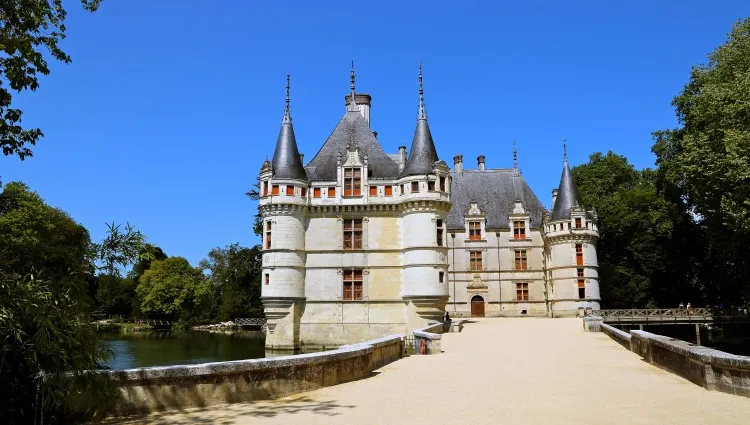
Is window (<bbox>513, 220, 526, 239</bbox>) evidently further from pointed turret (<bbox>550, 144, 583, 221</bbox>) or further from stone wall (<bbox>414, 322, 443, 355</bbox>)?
stone wall (<bbox>414, 322, 443, 355</bbox>)

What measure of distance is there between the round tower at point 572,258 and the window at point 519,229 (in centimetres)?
219

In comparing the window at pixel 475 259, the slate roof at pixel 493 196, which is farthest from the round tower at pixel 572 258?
the window at pixel 475 259

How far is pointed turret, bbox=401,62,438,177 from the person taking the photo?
25.5 metres

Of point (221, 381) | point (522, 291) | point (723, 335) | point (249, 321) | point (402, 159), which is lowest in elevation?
point (723, 335)

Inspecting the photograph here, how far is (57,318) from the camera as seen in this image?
529 centimetres

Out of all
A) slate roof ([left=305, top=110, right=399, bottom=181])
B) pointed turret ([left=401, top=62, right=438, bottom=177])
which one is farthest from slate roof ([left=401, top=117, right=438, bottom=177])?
slate roof ([left=305, top=110, right=399, bottom=181])

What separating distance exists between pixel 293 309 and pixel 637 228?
25871mm

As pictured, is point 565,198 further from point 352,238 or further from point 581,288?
point 352,238

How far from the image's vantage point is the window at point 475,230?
38.3 m

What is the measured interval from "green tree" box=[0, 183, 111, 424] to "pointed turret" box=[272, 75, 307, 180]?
20077 millimetres

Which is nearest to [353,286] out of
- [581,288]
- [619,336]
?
[619,336]

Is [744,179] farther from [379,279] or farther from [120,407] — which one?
[120,407]

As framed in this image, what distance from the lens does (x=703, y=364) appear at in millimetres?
7750

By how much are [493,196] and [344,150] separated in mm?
15450
